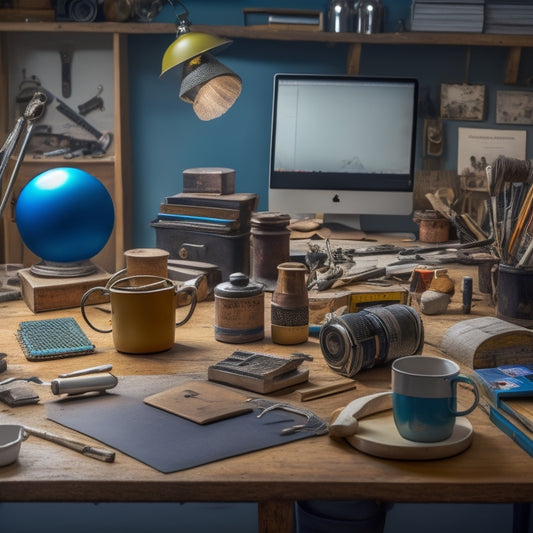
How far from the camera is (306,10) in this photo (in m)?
3.36

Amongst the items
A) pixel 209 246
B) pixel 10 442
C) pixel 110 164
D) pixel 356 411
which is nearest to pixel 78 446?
pixel 10 442

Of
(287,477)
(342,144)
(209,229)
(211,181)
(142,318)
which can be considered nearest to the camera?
(287,477)

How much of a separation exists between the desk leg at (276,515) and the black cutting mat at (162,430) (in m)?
0.08

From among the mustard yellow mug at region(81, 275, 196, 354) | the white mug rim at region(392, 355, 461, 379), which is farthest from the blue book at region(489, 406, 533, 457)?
the mustard yellow mug at region(81, 275, 196, 354)

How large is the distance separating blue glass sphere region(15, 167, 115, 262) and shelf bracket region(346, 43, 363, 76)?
1.74m

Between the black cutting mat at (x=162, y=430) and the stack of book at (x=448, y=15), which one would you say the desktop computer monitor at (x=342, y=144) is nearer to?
the stack of book at (x=448, y=15)

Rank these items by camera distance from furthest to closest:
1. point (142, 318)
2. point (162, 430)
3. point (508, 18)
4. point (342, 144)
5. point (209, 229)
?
point (508, 18), point (342, 144), point (209, 229), point (142, 318), point (162, 430)

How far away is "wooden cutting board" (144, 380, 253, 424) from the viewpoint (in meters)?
1.16

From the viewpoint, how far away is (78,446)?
41.5 inches

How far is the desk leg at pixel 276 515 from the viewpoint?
0.99 meters

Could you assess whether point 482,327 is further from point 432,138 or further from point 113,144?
point 113,144

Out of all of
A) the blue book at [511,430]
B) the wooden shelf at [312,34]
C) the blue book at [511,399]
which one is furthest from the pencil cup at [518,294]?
the wooden shelf at [312,34]

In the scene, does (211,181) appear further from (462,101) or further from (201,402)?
(462,101)

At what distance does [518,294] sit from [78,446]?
3.08 ft
